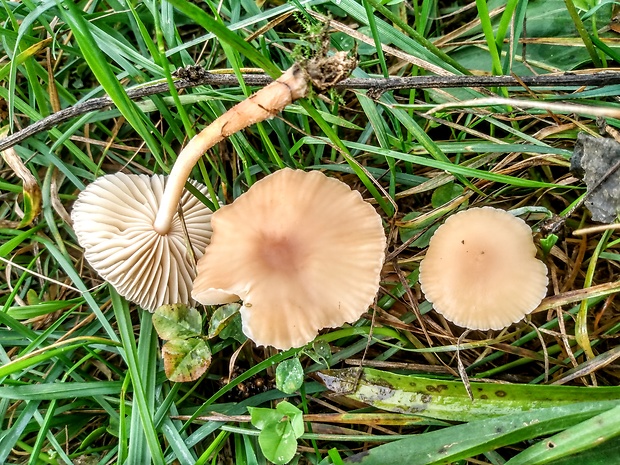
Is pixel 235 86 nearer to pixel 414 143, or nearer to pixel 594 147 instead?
pixel 414 143

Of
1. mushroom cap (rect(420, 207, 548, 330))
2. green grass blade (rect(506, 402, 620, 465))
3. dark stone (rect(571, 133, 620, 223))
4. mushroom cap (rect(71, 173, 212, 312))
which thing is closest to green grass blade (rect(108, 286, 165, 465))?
mushroom cap (rect(71, 173, 212, 312))

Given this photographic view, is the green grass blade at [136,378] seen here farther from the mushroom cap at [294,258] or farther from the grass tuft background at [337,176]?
the mushroom cap at [294,258]

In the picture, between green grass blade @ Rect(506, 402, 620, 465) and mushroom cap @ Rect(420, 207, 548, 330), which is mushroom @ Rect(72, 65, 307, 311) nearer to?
mushroom cap @ Rect(420, 207, 548, 330)

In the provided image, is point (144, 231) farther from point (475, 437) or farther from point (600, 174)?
point (600, 174)

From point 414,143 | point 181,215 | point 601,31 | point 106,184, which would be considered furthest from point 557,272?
point 106,184

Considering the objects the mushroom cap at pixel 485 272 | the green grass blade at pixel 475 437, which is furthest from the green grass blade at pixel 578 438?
the mushroom cap at pixel 485 272

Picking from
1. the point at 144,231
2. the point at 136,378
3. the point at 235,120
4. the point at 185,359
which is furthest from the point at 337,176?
the point at 136,378
